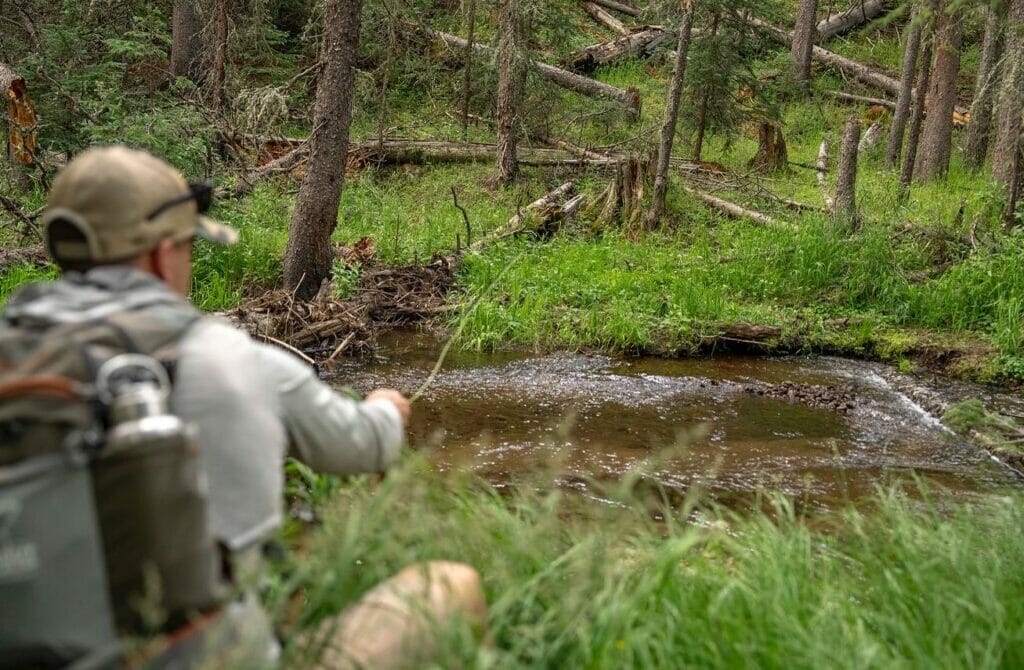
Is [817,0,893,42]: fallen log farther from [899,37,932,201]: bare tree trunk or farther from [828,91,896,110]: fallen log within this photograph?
[899,37,932,201]: bare tree trunk

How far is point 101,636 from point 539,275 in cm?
1012

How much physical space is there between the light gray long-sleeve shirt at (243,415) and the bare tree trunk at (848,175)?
11005mm

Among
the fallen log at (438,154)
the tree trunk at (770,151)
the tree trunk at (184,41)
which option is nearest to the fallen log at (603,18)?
the tree trunk at (770,151)

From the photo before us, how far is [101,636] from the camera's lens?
69.7 inches

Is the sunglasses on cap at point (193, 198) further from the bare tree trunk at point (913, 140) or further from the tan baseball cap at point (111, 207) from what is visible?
the bare tree trunk at point (913, 140)

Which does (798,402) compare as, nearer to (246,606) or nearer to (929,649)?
(929,649)

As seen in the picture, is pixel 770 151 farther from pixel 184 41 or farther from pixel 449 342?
pixel 449 342

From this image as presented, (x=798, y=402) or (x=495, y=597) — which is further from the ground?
(x=495, y=597)

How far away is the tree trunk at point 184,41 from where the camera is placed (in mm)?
18391

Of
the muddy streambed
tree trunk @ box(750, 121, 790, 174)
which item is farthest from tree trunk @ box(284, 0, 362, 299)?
tree trunk @ box(750, 121, 790, 174)

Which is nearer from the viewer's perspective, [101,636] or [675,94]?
[101,636]

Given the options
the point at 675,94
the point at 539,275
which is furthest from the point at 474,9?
the point at 539,275

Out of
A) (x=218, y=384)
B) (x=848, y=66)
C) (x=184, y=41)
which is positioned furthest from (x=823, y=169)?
(x=218, y=384)

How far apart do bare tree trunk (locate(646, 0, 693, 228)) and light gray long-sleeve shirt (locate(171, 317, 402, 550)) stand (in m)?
12.1
